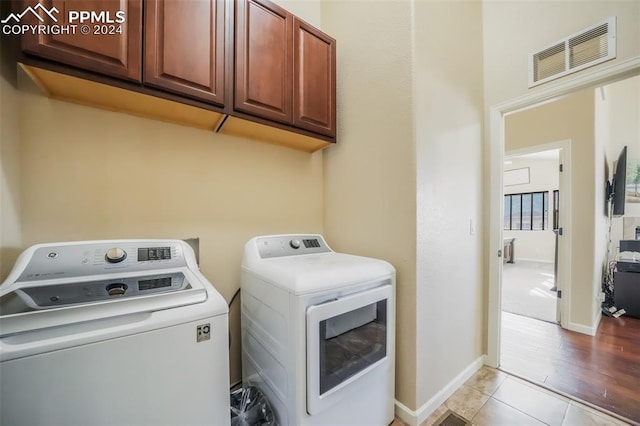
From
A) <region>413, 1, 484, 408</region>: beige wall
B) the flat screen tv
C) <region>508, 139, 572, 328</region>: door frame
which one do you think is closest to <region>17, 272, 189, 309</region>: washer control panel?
<region>413, 1, 484, 408</region>: beige wall

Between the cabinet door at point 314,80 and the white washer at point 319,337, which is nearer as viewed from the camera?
the white washer at point 319,337

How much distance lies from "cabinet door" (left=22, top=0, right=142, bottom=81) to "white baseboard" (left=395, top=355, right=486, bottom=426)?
2.24 meters

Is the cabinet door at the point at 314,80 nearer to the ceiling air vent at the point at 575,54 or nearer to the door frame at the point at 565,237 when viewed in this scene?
the ceiling air vent at the point at 575,54

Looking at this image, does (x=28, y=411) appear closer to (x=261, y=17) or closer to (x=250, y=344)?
(x=250, y=344)

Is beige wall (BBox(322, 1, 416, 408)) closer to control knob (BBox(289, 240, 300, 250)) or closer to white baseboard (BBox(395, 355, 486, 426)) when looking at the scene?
white baseboard (BBox(395, 355, 486, 426))

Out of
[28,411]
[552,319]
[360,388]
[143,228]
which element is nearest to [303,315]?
[360,388]

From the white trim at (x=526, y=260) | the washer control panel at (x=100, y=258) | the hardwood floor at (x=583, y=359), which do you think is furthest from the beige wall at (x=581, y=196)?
the white trim at (x=526, y=260)

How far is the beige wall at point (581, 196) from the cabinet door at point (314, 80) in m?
2.87

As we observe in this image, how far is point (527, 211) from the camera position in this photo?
729 cm

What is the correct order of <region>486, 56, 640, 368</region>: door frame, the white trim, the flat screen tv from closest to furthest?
<region>486, 56, 640, 368</region>: door frame
the flat screen tv
the white trim

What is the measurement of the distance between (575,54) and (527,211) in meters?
7.24

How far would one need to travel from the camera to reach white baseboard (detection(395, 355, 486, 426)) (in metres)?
1.44

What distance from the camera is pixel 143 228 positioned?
1.37m

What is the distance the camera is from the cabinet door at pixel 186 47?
3.69 ft
